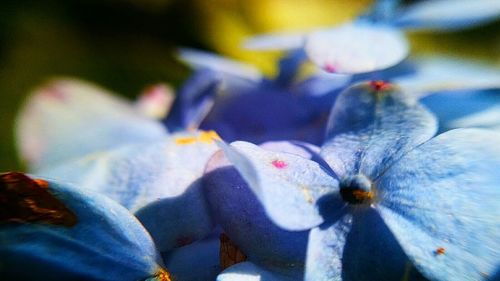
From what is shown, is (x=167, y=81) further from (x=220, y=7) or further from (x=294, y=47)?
(x=294, y=47)

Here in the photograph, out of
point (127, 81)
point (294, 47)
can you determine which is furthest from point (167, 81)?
point (294, 47)

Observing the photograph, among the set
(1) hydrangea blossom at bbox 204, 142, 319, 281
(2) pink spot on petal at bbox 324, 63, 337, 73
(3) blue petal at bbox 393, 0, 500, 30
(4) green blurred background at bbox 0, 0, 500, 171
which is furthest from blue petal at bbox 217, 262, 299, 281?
(4) green blurred background at bbox 0, 0, 500, 171

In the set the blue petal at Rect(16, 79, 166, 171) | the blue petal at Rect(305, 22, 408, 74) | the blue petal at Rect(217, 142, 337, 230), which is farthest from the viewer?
the blue petal at Rect(16, 79, 166, 171)

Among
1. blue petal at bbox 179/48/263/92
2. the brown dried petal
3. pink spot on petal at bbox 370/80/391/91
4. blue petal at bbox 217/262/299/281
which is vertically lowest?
blue petal at bbox 217/262/299/281

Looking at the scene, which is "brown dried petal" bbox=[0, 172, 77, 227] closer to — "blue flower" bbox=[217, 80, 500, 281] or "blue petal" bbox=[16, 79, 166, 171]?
"blue flower" bbox=[217, 80, 500, 281]

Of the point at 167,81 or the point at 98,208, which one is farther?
the point at 167,81

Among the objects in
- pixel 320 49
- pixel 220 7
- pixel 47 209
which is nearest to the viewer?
pixel 47 209

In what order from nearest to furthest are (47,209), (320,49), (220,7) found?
(47,209), (320,49), (220,7)
